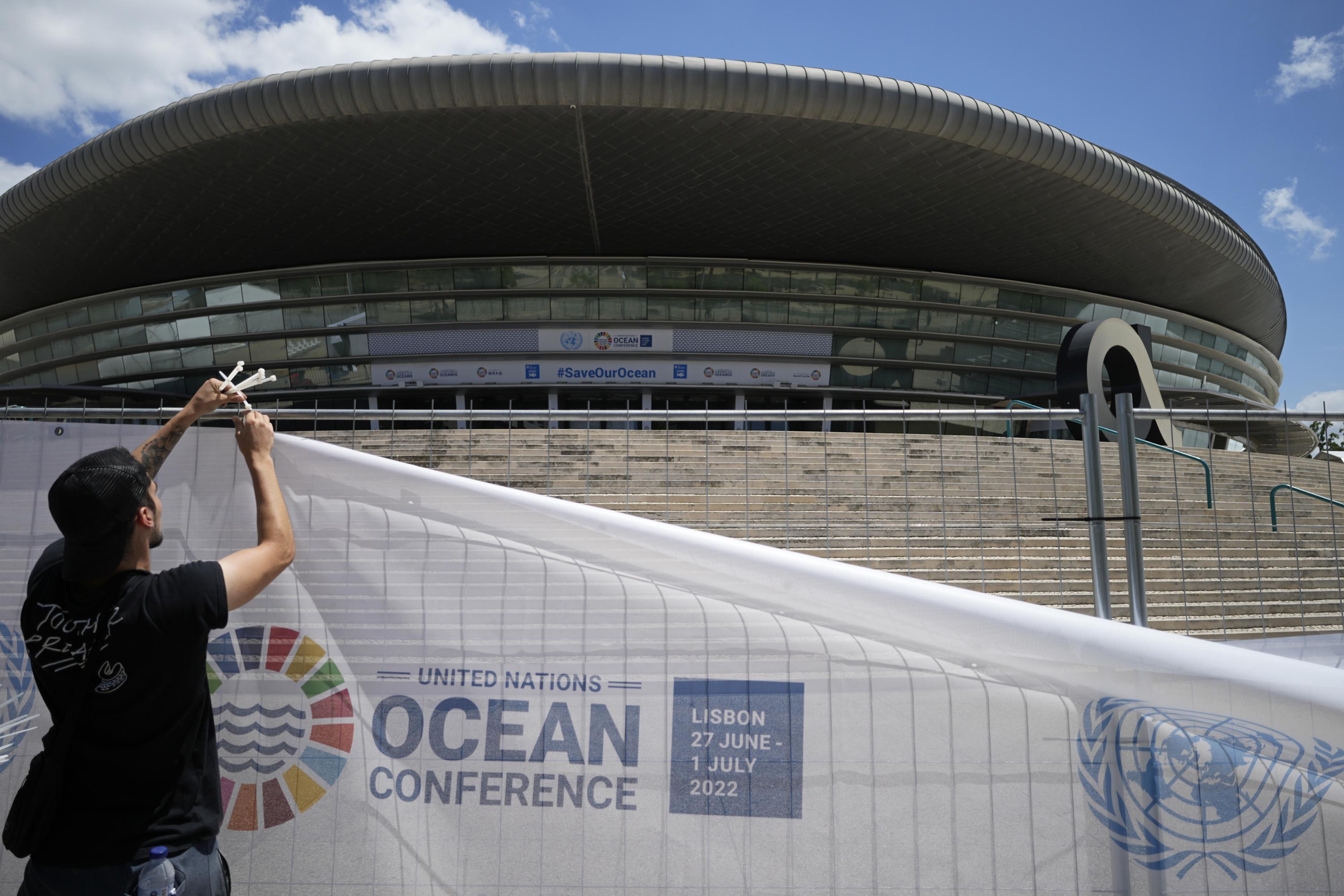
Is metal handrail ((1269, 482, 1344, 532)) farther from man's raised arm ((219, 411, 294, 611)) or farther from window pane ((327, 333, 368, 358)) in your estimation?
window pane ((327, 333, 368, 358))

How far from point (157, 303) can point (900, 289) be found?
29.7m

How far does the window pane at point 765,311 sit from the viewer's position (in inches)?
1372

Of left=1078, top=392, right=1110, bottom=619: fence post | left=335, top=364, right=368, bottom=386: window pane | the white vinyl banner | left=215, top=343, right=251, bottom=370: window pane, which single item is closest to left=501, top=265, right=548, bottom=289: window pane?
the white vinyl banner

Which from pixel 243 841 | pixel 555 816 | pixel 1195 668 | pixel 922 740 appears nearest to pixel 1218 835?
pixel 1195 668

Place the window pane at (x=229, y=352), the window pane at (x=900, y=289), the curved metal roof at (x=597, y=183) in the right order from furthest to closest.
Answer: the window pane at (x=900, y=289), the window pane at (x=229, y=352), the curved metal roof at (x=597, y=183)

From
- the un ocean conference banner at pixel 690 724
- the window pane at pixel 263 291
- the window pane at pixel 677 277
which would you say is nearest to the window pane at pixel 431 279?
the window pane at pixel 263 291

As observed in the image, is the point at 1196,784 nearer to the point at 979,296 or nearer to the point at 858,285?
the point at 858,285

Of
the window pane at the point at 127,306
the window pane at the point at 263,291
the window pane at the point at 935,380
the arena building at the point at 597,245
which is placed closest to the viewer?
the arena building at the point at 597,245

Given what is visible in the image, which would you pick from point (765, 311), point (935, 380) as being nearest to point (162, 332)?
point (765, 311)

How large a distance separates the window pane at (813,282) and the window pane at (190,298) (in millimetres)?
23192

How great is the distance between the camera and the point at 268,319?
35.0m

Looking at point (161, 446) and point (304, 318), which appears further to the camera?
point (304, 318)

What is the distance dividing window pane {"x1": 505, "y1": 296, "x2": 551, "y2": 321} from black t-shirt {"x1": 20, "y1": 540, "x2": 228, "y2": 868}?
108 ft

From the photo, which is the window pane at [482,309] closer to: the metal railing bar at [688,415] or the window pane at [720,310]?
the window pane at [720,310]
